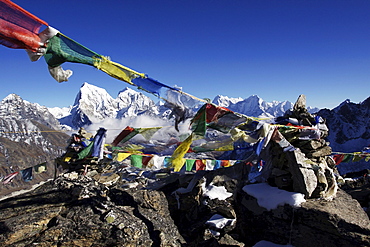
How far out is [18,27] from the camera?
11.8 ft

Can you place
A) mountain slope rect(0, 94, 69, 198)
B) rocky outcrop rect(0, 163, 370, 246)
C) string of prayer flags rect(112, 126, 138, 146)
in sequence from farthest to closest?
mountain slope rect(0, 94, 69, 198)
string of prayer flags rect(112, 126, 138, 146)
rocky outcrop rect(0, 163, 370, 246)

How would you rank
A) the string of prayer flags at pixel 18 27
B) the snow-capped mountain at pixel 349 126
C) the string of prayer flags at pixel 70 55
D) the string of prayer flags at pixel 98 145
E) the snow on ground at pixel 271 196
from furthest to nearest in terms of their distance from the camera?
the snow-capped mountain at pixel 349 126
the string of prayer flags at pixel 98 145
the snow on ground at pixel 271 196
the string of prayer flags at pixel 70 55
the string of prayer flags at pixel 18 27

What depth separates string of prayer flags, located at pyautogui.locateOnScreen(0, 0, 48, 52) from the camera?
3410 millimetres

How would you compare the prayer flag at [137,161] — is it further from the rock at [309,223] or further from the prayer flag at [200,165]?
the rock at [309,223]

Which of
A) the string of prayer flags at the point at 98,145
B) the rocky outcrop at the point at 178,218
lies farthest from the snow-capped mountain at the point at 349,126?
the string of prayer flags at the point at 98,145

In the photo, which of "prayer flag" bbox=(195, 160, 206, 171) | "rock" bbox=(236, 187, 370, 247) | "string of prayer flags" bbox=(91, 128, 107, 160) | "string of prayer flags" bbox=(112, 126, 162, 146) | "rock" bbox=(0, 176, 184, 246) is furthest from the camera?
"prayer flag" bbox=(195, 160, 206, 171)

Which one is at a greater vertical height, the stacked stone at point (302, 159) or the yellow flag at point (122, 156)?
the stacked stone at point (302, 159)

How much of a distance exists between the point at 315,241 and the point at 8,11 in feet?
26.0

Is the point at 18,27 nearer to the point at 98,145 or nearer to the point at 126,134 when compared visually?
the point at 126,134

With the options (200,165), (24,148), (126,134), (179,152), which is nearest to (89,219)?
(126,134)

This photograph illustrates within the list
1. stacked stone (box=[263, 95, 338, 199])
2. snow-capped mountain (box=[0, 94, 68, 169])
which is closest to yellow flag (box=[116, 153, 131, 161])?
stacked stone (box=[263, 95, 338, 199])

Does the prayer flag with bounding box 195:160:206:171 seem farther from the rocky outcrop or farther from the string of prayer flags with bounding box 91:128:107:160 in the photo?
the string of prayer flags with bounding box 91:128:107:160

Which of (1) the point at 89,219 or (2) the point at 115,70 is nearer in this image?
(2) the point at 115,70

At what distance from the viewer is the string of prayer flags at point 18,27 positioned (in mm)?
3410
